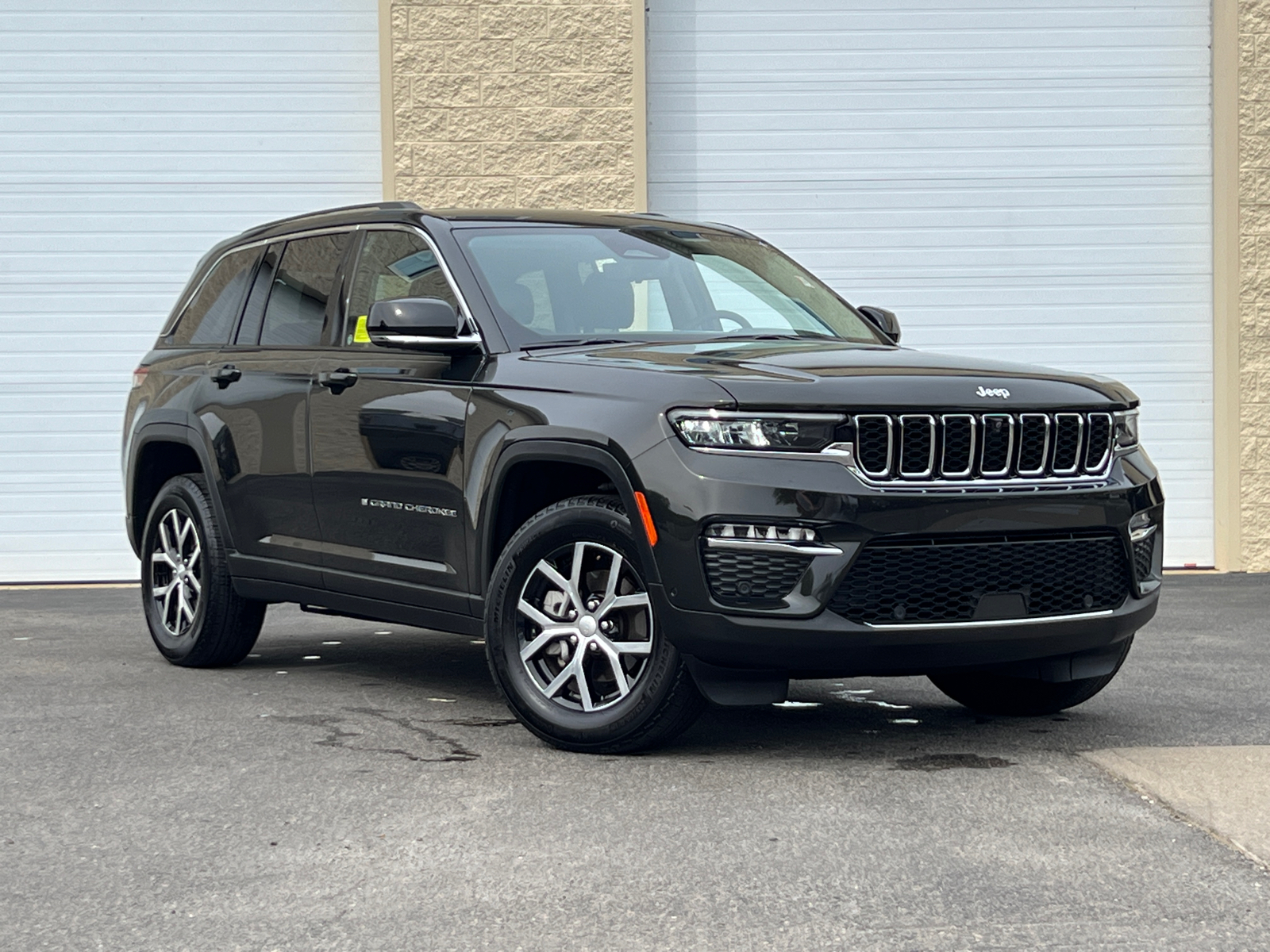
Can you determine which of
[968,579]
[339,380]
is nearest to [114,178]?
[339,380]

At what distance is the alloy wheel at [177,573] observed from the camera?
7863 mm

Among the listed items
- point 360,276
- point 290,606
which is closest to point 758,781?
point 360,276

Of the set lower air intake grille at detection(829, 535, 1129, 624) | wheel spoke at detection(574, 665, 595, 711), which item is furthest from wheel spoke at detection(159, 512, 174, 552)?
lower air intake grille at detection(829, 535, 1129, 624)

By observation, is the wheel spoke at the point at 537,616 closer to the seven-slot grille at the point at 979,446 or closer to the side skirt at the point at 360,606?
the side skirt at the point at 360,606

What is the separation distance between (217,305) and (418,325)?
241cm

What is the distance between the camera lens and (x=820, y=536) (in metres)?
5.14

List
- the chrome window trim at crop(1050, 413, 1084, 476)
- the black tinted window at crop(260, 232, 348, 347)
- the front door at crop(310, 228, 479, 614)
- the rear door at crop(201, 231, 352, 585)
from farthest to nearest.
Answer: the black tinted window at crop(260, 232, 348, 347) < the rear door at crop(201, 231, 352, 585) < the front door at crop(310, 228, 479, 614) < the chrome window trim at crop(1050, 413, 1084, 476)

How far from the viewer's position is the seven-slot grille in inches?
206

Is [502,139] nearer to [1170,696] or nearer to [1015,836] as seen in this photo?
[1170,696]

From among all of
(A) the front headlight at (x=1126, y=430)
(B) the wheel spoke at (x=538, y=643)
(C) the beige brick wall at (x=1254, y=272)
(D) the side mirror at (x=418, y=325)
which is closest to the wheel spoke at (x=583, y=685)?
(B) the wheel spoke at (x=538, y=643)

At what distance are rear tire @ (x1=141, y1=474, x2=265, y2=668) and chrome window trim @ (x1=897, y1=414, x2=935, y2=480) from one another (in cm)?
347

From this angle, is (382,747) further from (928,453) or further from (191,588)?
(191,588)

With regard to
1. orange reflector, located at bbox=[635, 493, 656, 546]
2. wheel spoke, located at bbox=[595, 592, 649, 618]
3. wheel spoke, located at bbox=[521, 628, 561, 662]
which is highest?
orange reflector, located at bbox=[635, 493, 656, 546]

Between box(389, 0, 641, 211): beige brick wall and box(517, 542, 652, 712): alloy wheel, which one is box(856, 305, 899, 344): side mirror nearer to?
box(517, 542, 652, 712): alloy wheel
